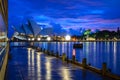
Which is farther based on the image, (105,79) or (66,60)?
(66,60)

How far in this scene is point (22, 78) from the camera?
18.3m

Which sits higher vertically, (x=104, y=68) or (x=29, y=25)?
(x=29, y=25)

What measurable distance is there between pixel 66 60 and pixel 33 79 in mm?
15362

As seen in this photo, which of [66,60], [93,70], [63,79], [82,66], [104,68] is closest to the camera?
[63,79]

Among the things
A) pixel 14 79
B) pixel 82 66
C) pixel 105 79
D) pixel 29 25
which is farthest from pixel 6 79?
pixel 29 25

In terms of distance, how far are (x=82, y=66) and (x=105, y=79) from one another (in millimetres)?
7997

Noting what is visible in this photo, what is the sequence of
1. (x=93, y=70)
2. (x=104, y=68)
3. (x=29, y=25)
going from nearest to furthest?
(x=104, y=68)
(x=93, y=70)
(x=29, y=25)

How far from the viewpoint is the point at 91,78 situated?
18.5 metres

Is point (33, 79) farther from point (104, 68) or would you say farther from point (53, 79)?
point (104, 68)

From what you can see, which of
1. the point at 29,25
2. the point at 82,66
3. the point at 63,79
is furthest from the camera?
the point at 29,25

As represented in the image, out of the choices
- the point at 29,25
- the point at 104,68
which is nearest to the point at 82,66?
the point at 104,68

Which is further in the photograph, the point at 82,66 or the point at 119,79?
the point at 82,66

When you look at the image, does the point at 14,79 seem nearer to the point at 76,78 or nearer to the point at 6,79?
the point at 6,79

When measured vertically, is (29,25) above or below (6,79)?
above
